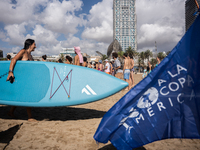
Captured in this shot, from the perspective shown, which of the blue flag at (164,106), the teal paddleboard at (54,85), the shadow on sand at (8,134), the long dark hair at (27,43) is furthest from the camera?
the long dark hair at (27,43)

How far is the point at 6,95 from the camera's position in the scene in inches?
119

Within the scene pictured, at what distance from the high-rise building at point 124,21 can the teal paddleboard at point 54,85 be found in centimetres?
10473

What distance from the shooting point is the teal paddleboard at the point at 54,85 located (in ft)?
9.52

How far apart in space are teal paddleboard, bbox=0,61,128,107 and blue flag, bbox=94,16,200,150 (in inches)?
54.2

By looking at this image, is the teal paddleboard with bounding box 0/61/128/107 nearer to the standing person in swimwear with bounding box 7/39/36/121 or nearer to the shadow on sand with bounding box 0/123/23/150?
the standing person in swimwear with bounding box 7/39/36/121

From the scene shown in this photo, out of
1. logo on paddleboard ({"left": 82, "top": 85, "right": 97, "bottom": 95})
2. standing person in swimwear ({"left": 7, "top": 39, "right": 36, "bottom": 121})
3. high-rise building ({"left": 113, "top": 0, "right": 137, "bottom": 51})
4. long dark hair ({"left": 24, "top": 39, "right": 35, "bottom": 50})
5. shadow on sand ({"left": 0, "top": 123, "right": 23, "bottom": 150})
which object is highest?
high-rise building ({"left": 113, "top": 0, "right": 137, "bottom": 51})

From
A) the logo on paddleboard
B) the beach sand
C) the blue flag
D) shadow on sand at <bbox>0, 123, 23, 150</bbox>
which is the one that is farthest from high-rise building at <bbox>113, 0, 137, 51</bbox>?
the blue flag

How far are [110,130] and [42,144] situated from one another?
3.94 ft

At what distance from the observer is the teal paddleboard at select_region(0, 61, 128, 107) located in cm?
290

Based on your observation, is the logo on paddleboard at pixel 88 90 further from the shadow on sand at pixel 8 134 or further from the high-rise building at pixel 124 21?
the high-rise building at pixel 124 21

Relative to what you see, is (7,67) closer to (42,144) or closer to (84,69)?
(84,69)

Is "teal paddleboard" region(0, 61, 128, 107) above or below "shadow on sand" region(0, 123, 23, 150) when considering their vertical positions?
above

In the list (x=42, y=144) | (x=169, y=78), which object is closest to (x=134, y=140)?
(x=169, y=78)

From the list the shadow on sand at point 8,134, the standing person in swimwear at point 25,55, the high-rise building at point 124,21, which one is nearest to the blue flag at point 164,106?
the shadow on sand at point 8,134
